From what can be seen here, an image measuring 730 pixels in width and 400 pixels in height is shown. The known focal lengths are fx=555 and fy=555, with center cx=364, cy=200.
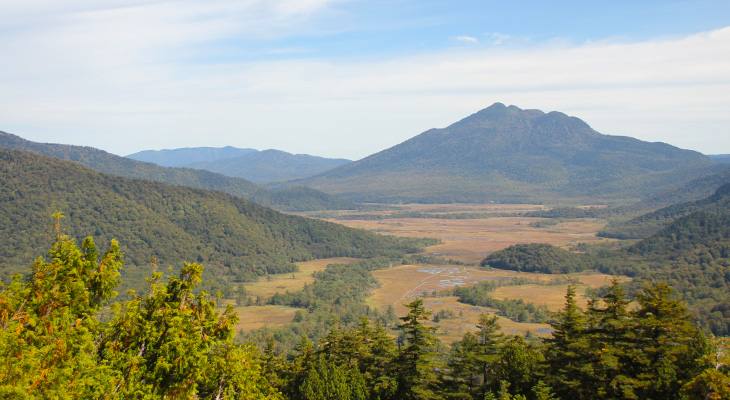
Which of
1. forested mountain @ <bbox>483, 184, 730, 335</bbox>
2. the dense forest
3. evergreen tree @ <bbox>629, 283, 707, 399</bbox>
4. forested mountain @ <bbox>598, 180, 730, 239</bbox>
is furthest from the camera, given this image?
forested mountain @ <bbox>598, 180, 730, 239</bbox>

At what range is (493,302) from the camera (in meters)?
80.1

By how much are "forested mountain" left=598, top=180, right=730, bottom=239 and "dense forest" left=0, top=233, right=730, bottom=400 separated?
125986mm

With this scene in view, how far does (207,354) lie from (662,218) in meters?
172

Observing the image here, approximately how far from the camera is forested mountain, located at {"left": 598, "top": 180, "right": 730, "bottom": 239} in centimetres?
13700

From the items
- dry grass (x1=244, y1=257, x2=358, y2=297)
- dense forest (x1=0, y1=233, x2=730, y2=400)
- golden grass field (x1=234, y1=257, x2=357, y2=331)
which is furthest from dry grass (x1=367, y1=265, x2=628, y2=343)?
dense forest (x1=0, y1=233, x2=730, y2=400)

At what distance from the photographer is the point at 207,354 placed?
43.2 ft

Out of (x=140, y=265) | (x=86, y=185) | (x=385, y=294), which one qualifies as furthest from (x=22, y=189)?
(x=385, y=294)

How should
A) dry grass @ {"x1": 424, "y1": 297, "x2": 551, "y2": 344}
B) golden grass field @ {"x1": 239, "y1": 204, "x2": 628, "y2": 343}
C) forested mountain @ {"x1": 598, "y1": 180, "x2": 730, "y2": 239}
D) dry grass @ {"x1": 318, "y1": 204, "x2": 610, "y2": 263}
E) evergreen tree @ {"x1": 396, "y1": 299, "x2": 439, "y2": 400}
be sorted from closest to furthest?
evergreen tree @ {"x1": 396, "y1": 299, "x2": 439, "y2": 400} → dry grass @ {"x1": 424, "y1": 297, "x2": 551, "y2": 344} → golden grass field @ {"x1": 239, "y1": 204, "x2": 628, "y2": 343} → forested mountain @ {"x1": 598, "y1": 180, "x2": 730, "y2": 239} → dry grass @ {"x1": 318, "y1": 204, "x2": 610, "y2": 263}

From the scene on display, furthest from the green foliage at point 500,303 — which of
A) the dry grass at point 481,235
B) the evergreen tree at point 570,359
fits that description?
the evergreen tree at point 570,359

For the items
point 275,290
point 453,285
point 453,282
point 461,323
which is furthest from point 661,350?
point 275,290

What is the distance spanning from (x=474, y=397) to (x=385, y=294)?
62.8 meters

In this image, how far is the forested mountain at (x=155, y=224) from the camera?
317ft

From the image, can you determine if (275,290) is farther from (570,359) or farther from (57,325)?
(57,325)

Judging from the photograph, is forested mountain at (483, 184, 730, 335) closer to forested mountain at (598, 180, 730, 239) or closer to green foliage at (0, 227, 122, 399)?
forested mountain at (598, 180, 730, 239)
